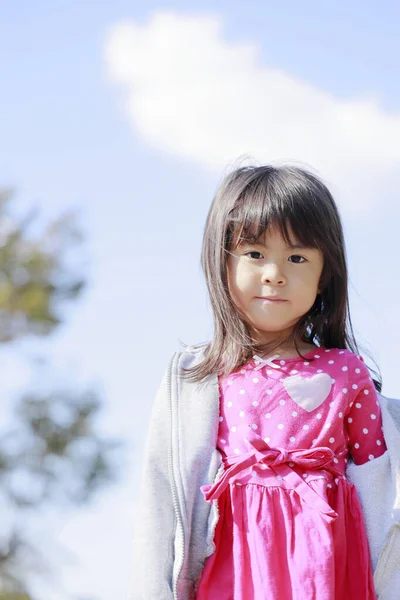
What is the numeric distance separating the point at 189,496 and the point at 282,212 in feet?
2.13

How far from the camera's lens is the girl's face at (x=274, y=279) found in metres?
2.01

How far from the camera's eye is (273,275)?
200 centimetres

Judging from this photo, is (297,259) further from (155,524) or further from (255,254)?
(155,524)

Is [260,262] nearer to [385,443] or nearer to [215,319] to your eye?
[215,319]

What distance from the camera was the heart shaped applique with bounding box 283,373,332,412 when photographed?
1976 millimetres

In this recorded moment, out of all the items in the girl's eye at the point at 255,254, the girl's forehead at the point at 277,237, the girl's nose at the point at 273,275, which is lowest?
the girl's nose at the point at 273,275

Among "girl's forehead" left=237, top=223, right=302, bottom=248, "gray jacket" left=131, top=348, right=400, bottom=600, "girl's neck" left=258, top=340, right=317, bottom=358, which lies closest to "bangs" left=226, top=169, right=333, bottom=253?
"girl's forehead" left=237, top=223, right=302, bottom=248

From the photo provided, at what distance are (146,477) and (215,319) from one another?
1.32 ft

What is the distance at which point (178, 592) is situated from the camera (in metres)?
1.82

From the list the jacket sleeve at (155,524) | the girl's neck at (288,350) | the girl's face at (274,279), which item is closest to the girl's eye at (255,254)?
the girl's face at (274,279)

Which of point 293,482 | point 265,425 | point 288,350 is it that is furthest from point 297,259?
point 293,482

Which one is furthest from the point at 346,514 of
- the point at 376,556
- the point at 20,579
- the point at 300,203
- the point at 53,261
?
the point at 53,261

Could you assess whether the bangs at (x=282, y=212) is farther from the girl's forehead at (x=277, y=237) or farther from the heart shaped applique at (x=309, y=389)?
the heart shaped applique at (x=309, y=389)

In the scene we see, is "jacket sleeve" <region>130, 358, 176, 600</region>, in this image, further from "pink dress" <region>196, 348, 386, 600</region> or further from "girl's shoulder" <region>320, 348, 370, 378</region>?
"girl's shoulder" <region>320, 348, 370, 378</region>
